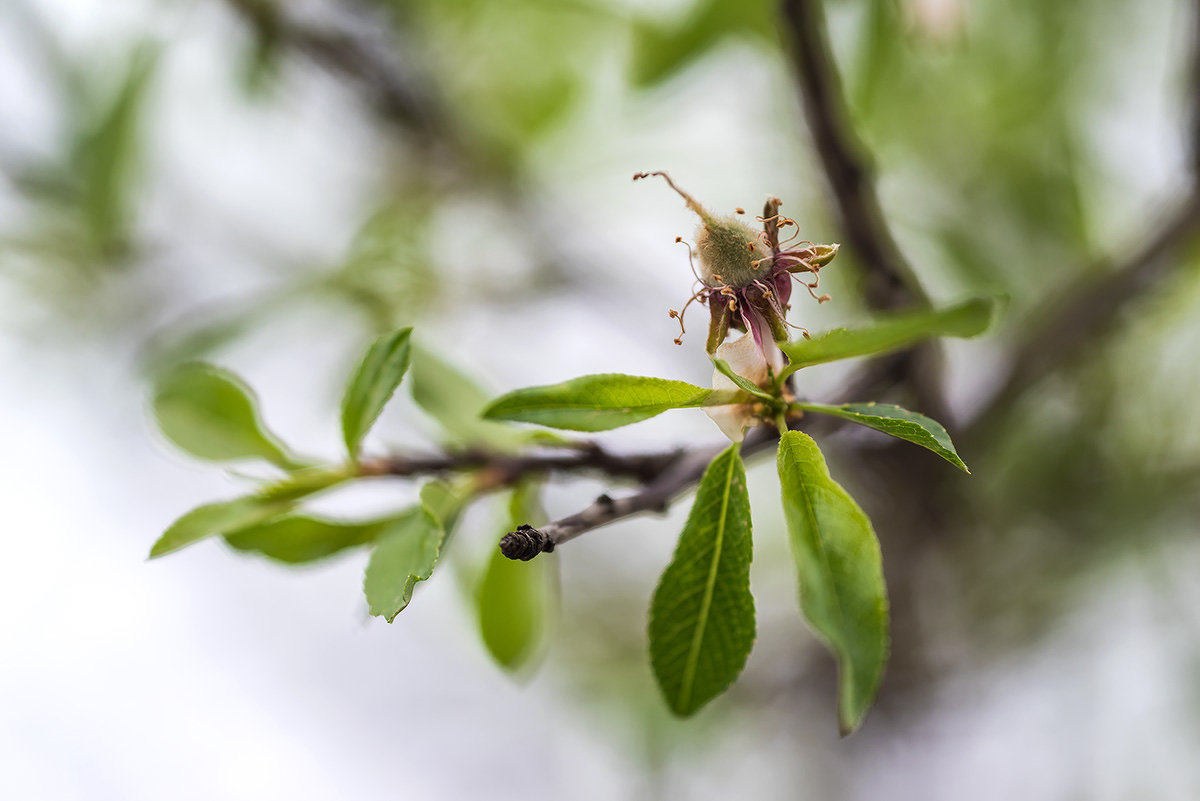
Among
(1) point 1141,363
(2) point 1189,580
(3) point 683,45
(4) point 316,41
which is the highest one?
(4) point 316,41

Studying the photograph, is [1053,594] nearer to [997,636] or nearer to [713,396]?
[997,636]

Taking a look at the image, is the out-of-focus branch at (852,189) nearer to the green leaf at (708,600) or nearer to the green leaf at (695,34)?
the green leaf at (695,34)

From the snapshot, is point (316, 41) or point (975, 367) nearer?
point (316, 41)

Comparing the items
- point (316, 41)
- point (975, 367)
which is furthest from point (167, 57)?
point (975, 367)

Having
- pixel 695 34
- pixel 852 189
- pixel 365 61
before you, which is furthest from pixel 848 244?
pixel 365 61

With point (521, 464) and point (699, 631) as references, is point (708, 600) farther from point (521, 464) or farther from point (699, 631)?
point (521, 464)

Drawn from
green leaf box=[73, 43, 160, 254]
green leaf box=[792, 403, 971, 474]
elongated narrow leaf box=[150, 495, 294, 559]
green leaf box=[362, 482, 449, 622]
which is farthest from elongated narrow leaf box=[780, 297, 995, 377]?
green leaf box=[73, 43, 160, 254]
